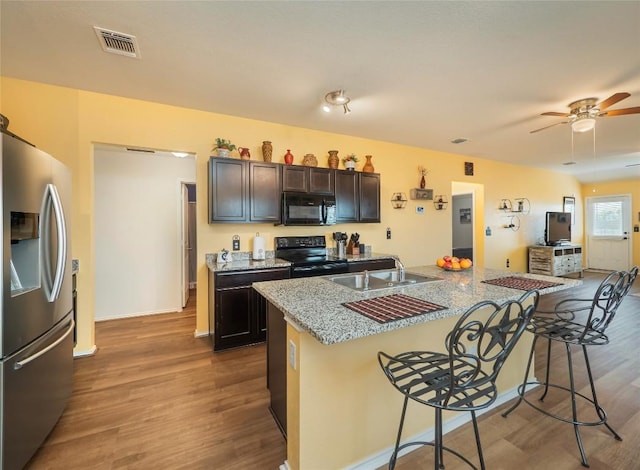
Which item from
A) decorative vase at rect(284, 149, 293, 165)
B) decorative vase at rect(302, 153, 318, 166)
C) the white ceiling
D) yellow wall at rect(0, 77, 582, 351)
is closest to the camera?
the white ceiling

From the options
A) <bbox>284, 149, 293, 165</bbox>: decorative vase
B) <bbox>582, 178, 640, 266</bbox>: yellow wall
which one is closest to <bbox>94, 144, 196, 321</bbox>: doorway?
<bbox>284, 149, 293, 165</bbox>: decorative vase

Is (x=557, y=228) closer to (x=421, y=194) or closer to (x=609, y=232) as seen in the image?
(x=609, y=232)

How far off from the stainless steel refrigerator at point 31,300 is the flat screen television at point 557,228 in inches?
345

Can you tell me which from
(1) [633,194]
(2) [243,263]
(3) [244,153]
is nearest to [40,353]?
(2) [243,263]

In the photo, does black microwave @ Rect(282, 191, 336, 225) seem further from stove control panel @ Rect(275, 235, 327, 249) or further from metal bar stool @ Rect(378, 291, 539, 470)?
metal bar stool @ Rect(378, 291, 539, 470)

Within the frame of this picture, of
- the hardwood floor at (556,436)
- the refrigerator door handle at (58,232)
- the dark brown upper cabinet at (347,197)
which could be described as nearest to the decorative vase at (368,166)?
the dark brown upper cabinet at (347,197)

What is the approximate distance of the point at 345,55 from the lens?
2.25 m

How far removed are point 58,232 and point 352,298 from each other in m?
1.91

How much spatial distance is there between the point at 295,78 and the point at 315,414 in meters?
2.60

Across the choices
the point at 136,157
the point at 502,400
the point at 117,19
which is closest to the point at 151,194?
the point at 136,157

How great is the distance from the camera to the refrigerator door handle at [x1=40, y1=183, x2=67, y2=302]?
172cm

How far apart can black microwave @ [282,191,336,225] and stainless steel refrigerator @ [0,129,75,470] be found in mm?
2137

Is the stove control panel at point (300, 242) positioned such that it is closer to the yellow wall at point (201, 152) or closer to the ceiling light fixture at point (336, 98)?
the yellow wall at point (201, 152)

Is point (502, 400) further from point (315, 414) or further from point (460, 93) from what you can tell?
point (460, 93)
